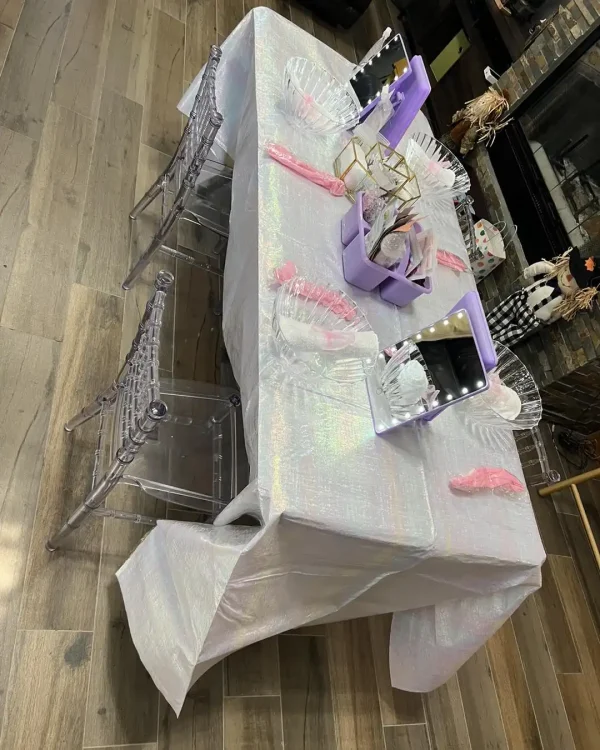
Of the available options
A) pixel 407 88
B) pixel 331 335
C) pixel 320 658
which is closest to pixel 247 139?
pixel 407 88

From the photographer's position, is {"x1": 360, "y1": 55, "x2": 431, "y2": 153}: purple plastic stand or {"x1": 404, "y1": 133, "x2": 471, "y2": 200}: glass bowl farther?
{"x1": 404, "y1": 133, "x2": 471, "y2": 200}: glass bowl

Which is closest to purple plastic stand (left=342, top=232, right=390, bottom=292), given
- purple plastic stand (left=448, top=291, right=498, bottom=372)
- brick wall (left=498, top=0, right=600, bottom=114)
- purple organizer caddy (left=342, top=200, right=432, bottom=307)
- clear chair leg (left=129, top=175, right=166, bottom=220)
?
purple organizer caddy (left=342, top=200, right=432, bottom=307)

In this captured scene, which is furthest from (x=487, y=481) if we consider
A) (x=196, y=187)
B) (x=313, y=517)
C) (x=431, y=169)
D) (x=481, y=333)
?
(x=196, y=187)

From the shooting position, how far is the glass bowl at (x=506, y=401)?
54.2 inches

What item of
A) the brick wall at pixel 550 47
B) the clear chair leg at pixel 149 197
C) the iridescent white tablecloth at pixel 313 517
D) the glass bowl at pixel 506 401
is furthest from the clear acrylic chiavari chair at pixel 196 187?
the brick wall at pixel 550 47

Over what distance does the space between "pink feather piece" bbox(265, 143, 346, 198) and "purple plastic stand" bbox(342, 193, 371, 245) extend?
0.26 feet

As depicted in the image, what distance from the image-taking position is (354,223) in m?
1.37

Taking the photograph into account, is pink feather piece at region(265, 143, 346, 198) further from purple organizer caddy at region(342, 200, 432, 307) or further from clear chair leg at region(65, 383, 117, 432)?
clear chair leg at region(65, 383, 117, 432)

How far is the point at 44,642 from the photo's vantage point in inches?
51.6

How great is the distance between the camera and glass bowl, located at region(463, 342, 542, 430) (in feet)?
4.52

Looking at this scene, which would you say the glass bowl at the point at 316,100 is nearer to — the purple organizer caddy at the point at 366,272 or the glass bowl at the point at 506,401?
the purple organizer caddy at the point at 366,272

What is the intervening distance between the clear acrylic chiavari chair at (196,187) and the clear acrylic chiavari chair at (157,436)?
529 millimetres

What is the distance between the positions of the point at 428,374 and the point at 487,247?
1.51 m

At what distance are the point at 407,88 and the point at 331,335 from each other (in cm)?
84
